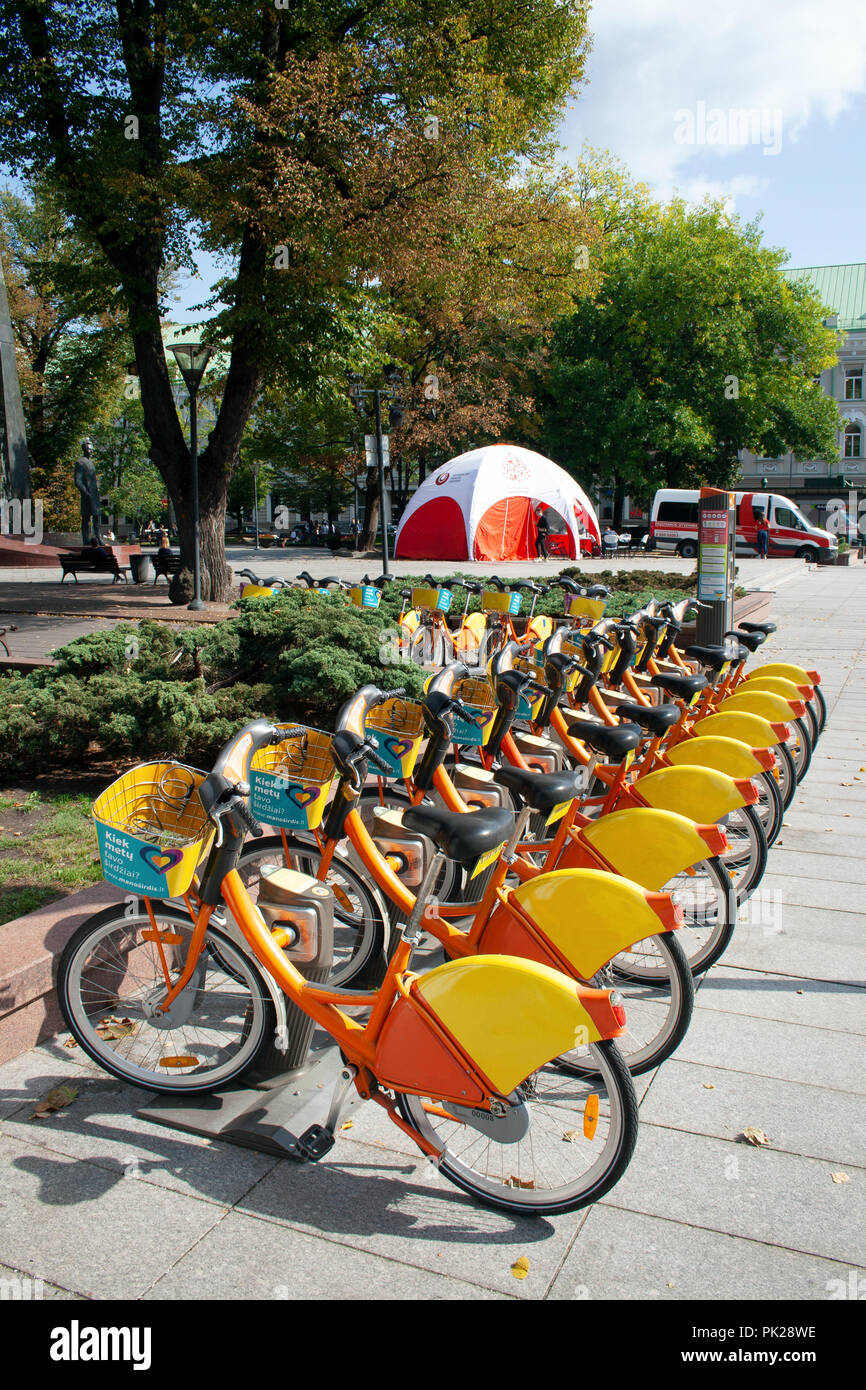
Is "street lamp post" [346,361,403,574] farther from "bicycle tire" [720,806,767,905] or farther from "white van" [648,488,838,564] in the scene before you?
"white van" [648,488,838,564]

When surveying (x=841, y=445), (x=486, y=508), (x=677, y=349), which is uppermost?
(x=677, y=349)

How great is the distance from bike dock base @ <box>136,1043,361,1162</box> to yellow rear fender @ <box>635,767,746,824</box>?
1.55 meters

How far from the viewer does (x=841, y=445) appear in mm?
60438

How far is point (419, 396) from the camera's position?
113 ft

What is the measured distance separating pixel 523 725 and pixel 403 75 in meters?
11.3

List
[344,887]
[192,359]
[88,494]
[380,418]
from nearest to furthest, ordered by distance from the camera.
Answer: [344,887], [192,359], [380,418], [88,494]

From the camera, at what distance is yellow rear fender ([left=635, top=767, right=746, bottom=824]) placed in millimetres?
3836

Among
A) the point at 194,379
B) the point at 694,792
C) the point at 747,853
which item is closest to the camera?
the point at 694,792

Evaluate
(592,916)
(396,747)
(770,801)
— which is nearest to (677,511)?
(770,801)

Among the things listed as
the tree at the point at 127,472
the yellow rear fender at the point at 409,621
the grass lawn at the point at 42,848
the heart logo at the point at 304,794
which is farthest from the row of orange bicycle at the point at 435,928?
the tree at the point at 127,472

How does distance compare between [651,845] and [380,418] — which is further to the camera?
[380,418]

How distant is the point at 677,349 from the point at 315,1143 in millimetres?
39983

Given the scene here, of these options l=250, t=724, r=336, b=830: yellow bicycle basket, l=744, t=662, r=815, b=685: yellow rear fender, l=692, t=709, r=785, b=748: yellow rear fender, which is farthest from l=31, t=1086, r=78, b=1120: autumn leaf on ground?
l=744, t=662, r=815, b=685: yellow rear fender

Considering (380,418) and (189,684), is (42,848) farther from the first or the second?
(380,418)
